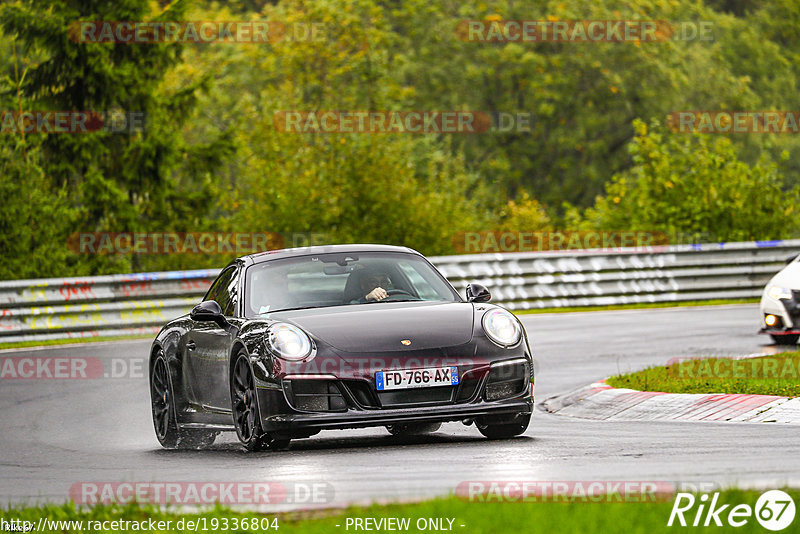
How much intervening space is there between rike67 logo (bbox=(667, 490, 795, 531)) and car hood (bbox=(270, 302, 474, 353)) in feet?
11.4

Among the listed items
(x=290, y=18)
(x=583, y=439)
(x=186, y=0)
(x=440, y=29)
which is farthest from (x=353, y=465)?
(x=440, y=29)

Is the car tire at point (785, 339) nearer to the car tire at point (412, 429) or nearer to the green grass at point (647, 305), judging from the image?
the car tire at point (412, 429)

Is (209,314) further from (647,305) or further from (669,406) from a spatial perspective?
(647,305)

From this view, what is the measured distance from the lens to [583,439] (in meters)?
10.3

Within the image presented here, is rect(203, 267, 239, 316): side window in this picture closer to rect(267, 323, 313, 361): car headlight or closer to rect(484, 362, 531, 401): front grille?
rect(267, 323, 313, 361): car headlight

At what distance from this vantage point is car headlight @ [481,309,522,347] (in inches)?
408

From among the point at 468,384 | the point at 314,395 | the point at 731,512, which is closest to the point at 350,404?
the point at 314,395

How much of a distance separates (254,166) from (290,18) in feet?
77.5

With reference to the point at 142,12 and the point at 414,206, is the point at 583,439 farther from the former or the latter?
the point at 142,12

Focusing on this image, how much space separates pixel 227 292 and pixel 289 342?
190 centimetres

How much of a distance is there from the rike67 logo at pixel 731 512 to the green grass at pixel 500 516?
24 mm

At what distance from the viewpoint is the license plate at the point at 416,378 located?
9.90 meters

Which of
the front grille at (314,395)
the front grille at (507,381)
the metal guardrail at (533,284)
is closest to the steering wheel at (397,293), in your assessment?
the front grille at (507,381)

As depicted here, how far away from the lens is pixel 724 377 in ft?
44.5
